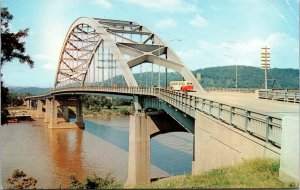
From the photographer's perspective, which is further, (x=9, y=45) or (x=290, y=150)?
(x=9, y=45)

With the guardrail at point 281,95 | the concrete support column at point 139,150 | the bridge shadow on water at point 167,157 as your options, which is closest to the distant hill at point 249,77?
the bridge shadow on water at point 167,157

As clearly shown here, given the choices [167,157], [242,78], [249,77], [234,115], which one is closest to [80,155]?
[167,157]

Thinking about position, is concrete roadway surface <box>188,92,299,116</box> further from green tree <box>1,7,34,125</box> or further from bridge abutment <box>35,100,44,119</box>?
bridge abutment <box>35,100,44,119</box>

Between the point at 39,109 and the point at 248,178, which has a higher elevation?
the point at 248,178

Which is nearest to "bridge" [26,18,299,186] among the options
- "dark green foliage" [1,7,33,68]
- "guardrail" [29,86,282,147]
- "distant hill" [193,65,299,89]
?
"guardrail" [29,86,282,147]

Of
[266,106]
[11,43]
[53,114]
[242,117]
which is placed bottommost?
[53,114]

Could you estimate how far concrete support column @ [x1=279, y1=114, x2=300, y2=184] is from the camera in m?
10.5

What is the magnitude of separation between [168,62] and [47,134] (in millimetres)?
32987

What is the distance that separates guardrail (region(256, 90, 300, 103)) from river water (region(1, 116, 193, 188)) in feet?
34.5

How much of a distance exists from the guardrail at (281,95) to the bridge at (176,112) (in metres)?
0.76

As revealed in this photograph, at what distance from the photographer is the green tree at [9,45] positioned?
1650cm

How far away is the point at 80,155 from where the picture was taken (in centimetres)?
4794

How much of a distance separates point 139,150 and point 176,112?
7.42 m

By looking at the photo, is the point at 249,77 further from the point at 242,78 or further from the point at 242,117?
the point at 242,117
